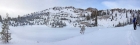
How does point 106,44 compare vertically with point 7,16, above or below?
below

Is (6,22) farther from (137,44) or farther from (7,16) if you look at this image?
(137,44)

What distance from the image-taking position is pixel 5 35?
2875 cm

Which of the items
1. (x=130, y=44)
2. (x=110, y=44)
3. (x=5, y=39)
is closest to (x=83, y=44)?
→ (x=110, y=44)

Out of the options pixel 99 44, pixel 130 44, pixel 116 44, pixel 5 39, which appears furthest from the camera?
pixel 5 39

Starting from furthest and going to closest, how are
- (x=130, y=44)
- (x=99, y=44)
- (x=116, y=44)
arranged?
1. (x=99, y=44)
2. (x=116, y=44)
3. (x=130, y=44)

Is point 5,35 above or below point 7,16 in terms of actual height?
below

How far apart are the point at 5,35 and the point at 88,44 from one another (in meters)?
16.6

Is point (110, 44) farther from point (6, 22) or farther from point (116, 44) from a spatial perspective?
point (6, 22)

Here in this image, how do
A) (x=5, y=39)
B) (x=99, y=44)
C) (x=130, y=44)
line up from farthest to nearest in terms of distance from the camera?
(x=5, y=39), (x=99, y=44), (x=130, y=44)

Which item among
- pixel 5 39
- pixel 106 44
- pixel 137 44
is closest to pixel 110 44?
pixel 106 44

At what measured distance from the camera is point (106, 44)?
639 inches

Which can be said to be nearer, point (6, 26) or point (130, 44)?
point (130, 44)

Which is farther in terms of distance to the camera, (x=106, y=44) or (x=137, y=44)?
(x=106, y=44)

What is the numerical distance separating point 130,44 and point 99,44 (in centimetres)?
352
